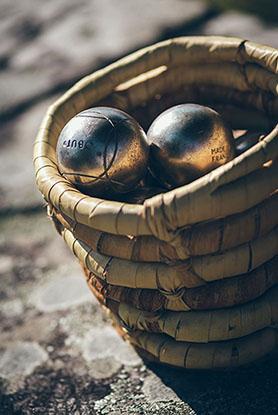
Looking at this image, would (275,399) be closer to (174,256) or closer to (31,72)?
(174,256)

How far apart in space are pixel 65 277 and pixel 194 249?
85 centimetres

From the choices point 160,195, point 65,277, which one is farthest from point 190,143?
point 65,277

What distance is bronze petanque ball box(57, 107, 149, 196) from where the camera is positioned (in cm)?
165

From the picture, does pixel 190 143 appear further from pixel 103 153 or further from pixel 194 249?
pixel 194 249

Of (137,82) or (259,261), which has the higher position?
(137,82)

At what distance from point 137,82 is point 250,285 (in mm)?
750

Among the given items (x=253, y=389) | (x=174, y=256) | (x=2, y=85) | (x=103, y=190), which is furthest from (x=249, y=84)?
(x=2, y=85)

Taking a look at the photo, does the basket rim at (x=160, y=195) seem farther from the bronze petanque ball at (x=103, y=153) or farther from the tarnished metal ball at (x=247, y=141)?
the tarnished metal ball at (x=247, y=141)

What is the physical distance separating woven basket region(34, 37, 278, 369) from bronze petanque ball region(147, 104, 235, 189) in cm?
13

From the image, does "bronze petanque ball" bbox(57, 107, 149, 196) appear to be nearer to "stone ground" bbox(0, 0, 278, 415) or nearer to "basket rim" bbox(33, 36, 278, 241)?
"basket rim" bbox(33, 36, 278, 241)

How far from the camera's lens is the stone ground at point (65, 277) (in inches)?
65.8

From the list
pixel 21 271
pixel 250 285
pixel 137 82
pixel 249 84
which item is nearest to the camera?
pixel 250 285

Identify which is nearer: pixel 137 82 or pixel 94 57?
pixel 137 82

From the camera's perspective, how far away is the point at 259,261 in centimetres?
150
